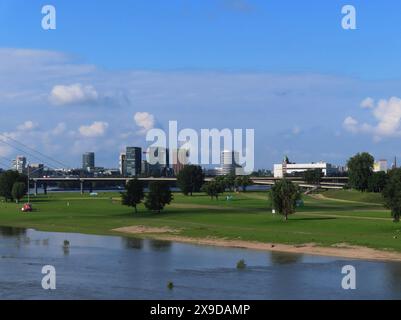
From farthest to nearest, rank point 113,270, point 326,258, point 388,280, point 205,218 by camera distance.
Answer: point 205,218 < point 326,258 < point 113,270 < point 388,280

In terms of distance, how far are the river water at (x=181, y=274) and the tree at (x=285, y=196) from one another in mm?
22295

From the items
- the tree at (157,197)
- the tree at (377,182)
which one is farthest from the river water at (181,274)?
the tree at (377,182)

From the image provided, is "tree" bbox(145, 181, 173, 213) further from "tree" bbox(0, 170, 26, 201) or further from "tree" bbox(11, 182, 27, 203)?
"tree" bbox(0, 170, 26, 201)

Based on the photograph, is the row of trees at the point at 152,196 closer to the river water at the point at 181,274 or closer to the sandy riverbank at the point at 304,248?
the sandy riverbank at the point at 304,248

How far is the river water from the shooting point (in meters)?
42.3

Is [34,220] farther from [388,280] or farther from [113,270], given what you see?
[388,280]

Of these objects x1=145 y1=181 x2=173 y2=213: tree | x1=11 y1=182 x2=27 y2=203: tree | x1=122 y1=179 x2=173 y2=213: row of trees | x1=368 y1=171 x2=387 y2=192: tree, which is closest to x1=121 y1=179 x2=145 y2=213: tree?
x1=122 y1=179 x2=173 y2=213: row of trees

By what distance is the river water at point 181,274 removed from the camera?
139ft

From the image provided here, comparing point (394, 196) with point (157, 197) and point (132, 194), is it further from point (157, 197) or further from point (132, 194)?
point (132, 194)

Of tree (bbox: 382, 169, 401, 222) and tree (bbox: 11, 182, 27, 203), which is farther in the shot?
tree (bbox: 11, 182, 27, 203)

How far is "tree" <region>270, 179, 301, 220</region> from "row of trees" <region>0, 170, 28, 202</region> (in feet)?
305

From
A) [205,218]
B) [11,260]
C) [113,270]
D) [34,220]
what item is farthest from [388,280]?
[34,220]
